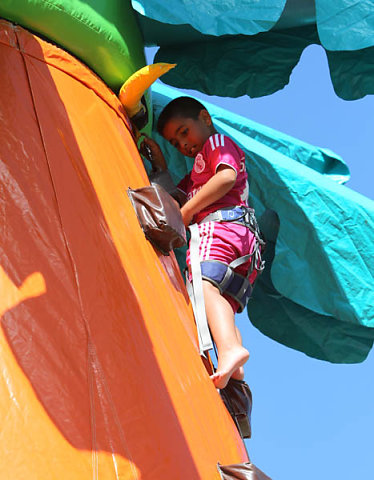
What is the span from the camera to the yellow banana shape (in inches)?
110

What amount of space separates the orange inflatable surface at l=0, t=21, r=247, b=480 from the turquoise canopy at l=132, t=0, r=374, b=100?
0.80 metres

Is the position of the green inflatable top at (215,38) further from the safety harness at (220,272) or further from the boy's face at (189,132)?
the safety harness at (220,272)

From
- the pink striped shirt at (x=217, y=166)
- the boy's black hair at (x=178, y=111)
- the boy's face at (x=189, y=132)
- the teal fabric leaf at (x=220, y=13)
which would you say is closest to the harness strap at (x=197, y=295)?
the pink striped shirt at (x=217, y=166)

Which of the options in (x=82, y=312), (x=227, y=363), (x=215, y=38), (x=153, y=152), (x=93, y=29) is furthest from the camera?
(x=215, y=38)

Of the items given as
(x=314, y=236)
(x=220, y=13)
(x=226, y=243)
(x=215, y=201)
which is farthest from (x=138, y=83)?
(x=314, y=236)

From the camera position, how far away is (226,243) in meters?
2.84

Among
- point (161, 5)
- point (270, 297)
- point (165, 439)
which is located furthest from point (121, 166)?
point (270, 297)

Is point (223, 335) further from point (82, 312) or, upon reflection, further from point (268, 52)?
point (268, 52)

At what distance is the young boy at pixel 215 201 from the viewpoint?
258cm

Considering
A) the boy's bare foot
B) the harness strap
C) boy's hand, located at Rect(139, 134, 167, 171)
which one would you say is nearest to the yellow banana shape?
boy's hand, located at Rect(139, 134, 167, 171)

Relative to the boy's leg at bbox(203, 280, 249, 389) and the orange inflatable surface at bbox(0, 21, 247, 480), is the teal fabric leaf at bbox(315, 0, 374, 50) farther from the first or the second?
the boy's leg at bbox(203, 280, 249, 389)

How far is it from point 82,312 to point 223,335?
0.74m

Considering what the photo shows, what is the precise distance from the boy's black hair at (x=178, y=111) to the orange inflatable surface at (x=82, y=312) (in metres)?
0.54

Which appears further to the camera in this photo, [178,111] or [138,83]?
[178,111]
